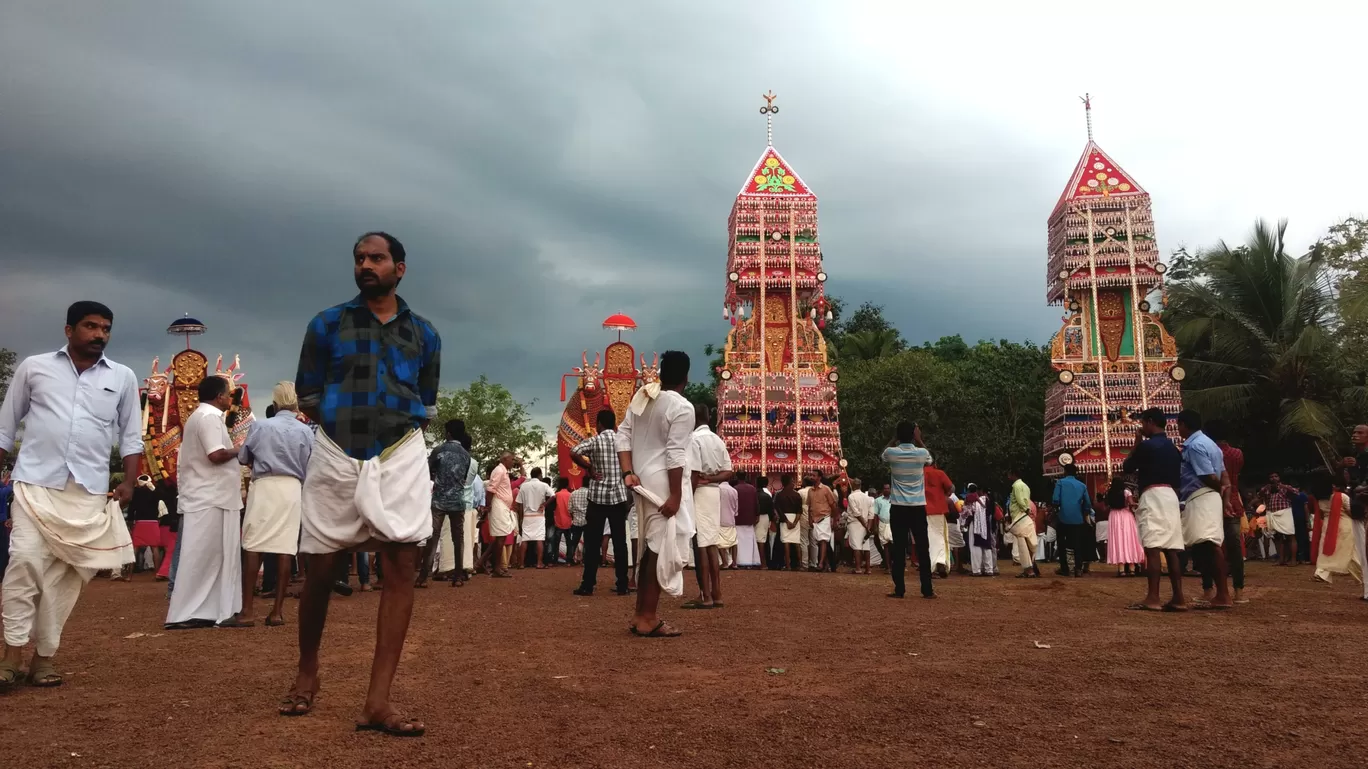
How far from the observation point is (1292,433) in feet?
80.9

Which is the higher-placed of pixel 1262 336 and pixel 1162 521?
pixel 1262 336

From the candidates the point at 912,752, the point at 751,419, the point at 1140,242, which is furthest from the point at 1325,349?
the point at 912,752

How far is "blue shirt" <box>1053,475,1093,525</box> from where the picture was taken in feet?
46.2

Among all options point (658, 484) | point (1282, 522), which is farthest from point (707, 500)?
point (1282, 522)

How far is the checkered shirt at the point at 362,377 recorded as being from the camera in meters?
3.51

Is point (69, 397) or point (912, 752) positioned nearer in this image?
point (912, 752)

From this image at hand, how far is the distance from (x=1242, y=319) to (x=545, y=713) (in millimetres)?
28004

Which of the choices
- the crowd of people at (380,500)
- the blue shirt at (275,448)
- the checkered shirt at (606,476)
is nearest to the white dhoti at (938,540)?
the crowd of people at (380,500)

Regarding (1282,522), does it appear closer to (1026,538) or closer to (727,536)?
(1026,538)

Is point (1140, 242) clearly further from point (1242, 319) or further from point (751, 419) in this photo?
point (751, 419)

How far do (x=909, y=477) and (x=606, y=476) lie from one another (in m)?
3.16

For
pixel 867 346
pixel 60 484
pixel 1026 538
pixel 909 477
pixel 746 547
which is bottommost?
pixel 746 547

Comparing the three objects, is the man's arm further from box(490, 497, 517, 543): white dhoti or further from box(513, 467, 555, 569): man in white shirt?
box(513, 467, 555, 569): man in white shirt

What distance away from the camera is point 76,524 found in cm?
453
